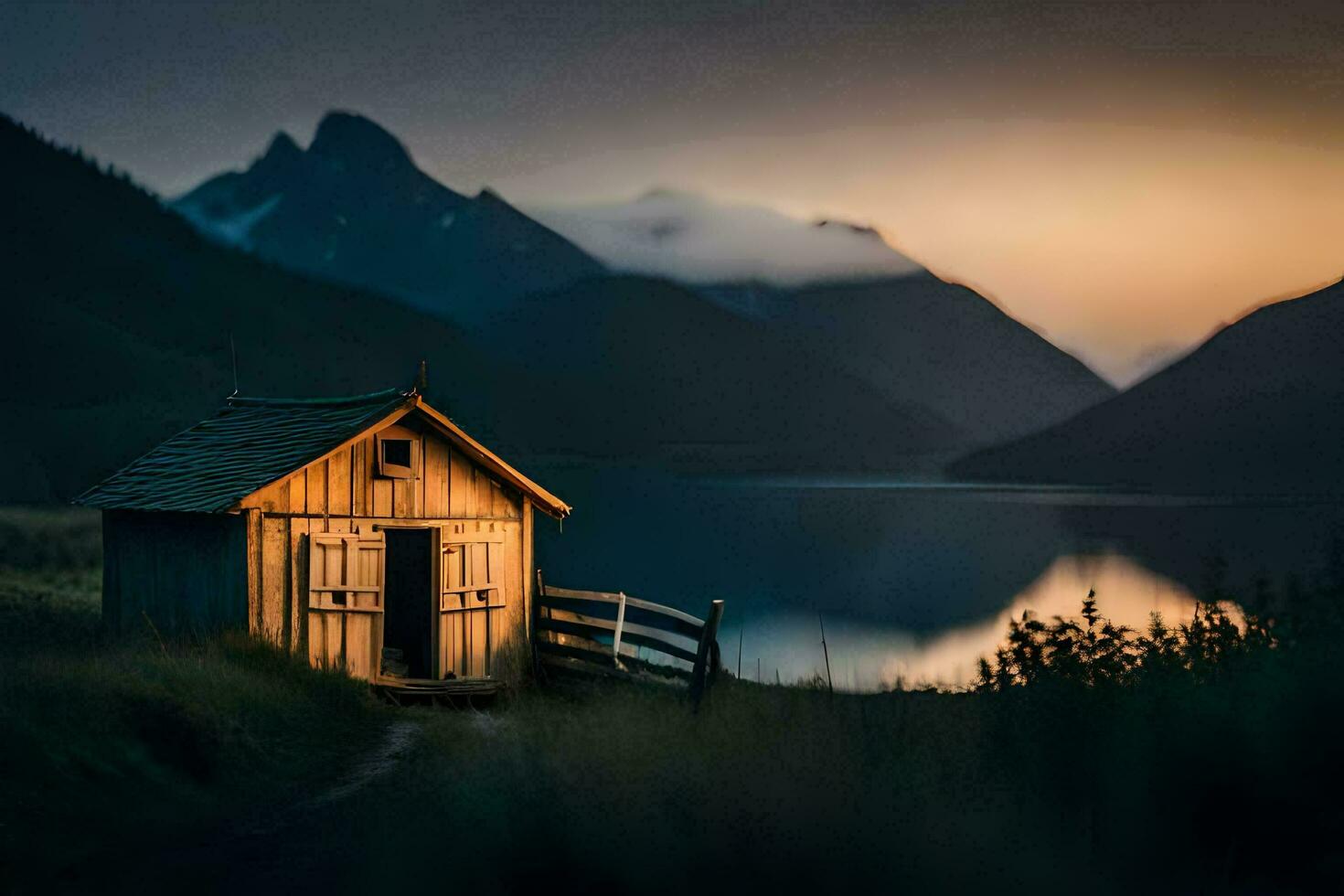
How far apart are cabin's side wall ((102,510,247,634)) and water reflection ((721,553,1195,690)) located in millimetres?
10580

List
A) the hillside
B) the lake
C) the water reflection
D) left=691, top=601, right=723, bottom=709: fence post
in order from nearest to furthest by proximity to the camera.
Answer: left=691, top=601, right=723, bottom=709: fence post, the water reflection, the lake, the hillside

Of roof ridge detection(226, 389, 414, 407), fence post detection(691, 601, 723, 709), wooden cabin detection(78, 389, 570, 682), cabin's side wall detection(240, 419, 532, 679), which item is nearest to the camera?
fence post detection(691, 601, 723, 709)

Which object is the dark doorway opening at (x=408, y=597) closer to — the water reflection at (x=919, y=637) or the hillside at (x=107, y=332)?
the water reflection at (x=919, y=637)

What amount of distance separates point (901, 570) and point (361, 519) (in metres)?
55.9

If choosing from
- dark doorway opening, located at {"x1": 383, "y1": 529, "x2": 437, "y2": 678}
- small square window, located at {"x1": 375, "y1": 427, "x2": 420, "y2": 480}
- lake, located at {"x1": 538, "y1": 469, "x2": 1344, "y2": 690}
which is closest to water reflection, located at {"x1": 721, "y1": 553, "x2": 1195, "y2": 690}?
lake, located at {"x1": 538, "y1": 469, "x2": 1344, "y2": 690}

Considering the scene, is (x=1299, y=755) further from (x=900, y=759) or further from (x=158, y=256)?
(x=158, y=256)

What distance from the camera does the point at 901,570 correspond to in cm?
7219

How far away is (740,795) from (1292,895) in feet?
12.6

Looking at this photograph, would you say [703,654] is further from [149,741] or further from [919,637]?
[919,637]

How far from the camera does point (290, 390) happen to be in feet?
538

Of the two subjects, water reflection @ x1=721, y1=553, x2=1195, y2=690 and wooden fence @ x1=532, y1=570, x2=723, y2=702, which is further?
water reflection @ x1=721, y1=553, x2=1195, y2=690

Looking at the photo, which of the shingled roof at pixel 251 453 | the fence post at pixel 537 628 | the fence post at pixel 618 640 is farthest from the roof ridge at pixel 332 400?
the fence post at pixel 618 640

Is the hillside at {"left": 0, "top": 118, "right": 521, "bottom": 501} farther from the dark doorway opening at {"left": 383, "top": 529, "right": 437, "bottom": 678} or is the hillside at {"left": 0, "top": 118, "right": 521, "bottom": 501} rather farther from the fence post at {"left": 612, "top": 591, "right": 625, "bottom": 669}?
the fence post at {"left": 612, "top": 591, "right": 625, "bottom": 669}

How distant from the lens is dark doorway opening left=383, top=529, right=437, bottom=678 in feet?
74.9
